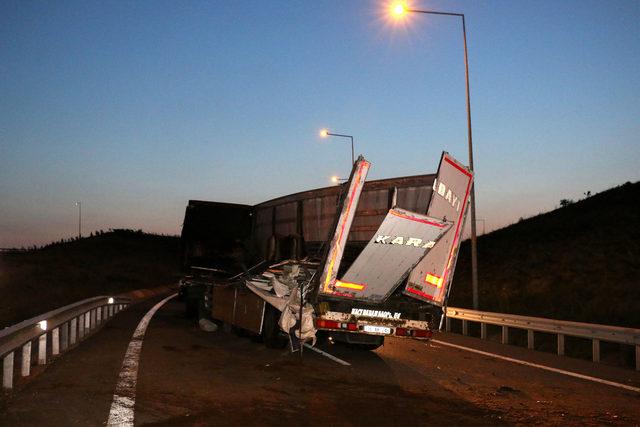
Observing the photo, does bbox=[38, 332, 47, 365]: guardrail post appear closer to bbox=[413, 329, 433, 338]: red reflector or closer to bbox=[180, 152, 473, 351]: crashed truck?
bbox=[180, 152, 473, 351]: crashed truck

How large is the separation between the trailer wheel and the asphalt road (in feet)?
0.62

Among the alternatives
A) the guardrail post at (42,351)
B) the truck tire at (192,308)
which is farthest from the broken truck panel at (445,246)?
the truck tire at (192,308)

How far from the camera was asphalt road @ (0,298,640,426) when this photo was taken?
6.59 metres

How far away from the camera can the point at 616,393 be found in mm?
8438

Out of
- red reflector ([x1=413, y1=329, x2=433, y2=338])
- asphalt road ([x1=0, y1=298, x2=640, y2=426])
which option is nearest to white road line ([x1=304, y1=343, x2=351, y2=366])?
asphalt road ([x1=0, y1=298, x2=640, y2=426])

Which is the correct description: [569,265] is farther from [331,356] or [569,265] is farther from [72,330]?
[72,330]

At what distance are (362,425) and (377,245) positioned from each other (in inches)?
150

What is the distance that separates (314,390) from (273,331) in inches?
145

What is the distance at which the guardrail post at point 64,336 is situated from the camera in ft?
36.7

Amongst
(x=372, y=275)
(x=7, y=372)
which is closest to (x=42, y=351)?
(x=7, y=372)

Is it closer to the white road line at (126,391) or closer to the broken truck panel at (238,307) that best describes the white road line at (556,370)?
the broken truck panel at (238,307)

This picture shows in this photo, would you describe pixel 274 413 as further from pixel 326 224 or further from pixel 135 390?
pixel 326 224

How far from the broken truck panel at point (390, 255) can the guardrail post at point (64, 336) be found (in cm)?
465

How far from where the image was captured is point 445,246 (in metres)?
10.7
